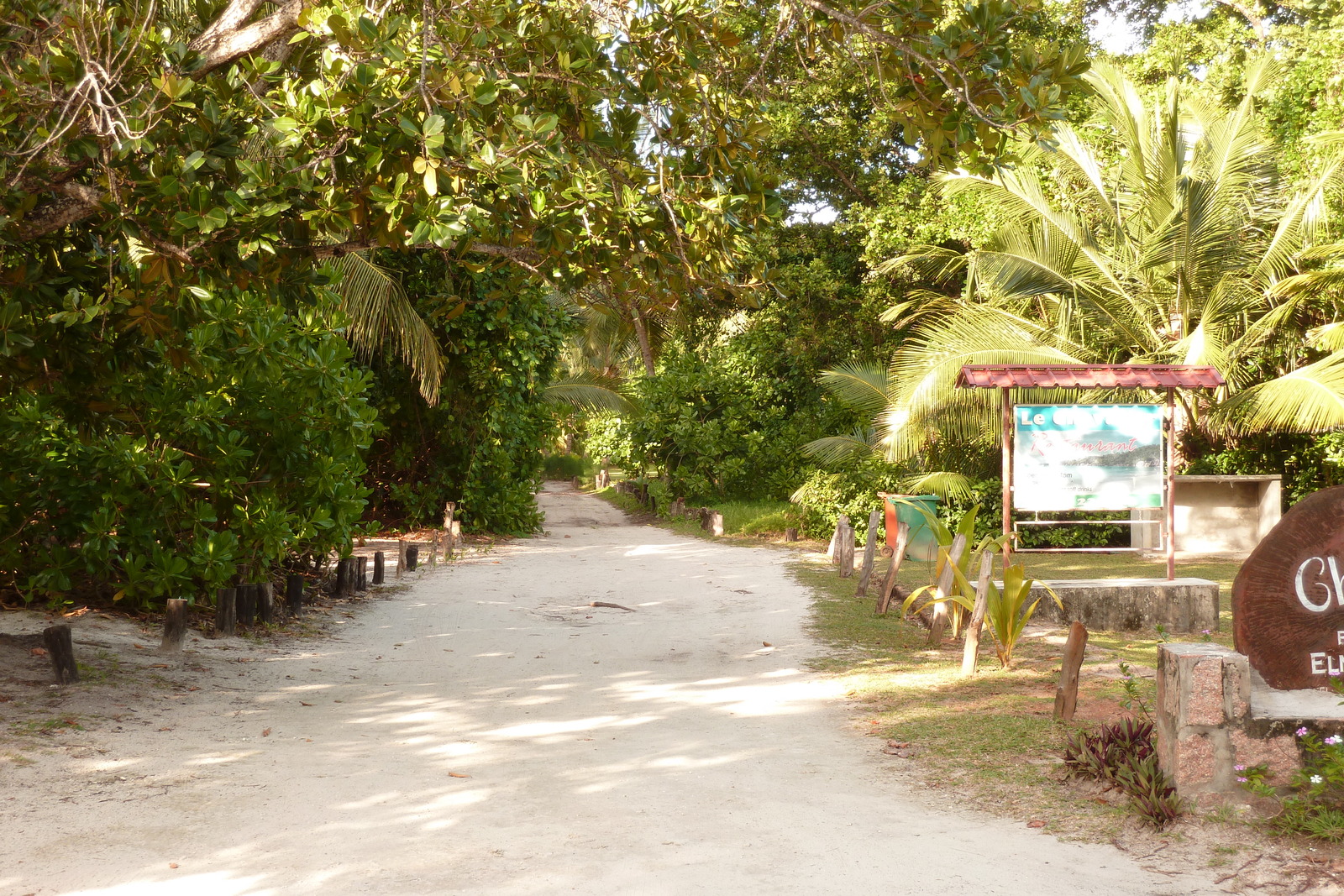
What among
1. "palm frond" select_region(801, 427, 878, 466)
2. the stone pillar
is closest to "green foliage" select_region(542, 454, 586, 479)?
"palm frond" select_region(801, 427, 878, 466)

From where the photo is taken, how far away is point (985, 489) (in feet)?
50.4

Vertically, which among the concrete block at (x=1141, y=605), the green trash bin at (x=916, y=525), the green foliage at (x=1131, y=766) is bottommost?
the green foliage at (x=1131, y=766)

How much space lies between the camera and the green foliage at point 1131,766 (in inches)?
161

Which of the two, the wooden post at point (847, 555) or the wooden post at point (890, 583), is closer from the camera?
the wooden post at point (890, 583)

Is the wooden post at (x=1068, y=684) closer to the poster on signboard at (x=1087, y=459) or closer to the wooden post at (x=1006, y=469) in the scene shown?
the wooden post at (x=1006, y=469)

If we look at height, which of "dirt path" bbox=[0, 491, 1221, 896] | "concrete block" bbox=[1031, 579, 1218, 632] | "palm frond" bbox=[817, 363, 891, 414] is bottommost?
"dirt path" bbox=[0, 491, 1221, 896]

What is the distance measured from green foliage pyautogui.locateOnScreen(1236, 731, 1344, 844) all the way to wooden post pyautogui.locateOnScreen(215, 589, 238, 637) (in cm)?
645

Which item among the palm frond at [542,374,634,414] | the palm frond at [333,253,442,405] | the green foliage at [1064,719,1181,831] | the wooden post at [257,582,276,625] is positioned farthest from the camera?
the palm frond at [542,374,634,414]

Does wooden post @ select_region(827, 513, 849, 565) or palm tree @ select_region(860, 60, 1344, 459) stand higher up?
palm tree @ select_region(860, 60, 1344, 459)

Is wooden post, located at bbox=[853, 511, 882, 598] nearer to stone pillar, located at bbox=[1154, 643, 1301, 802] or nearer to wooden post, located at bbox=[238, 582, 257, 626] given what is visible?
wooden post, located at bbox=[238, 582, 257, 626]

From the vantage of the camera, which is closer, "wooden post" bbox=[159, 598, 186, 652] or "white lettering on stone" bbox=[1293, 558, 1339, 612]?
"white lettering on stone" bbox=[1293, 558, 1339, 612]

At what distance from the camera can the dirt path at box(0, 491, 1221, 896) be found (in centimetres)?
362

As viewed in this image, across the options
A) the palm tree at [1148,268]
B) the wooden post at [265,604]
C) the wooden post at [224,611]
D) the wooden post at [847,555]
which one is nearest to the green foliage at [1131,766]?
the wooden post at [224,611]

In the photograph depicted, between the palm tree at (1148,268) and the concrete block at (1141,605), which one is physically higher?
the palm tree at (1148,268)
